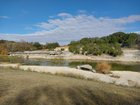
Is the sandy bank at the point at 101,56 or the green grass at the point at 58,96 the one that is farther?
the sandy bank at the point at 101,56

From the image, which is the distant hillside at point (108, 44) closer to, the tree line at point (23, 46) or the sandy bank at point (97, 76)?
the tree line at point (23, 46)

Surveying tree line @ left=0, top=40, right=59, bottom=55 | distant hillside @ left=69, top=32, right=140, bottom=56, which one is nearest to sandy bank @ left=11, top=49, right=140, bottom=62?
distant hillside @ left=69, top=32, right=140, bottom=56

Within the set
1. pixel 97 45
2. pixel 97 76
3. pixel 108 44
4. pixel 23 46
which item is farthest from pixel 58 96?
pixel 23 46

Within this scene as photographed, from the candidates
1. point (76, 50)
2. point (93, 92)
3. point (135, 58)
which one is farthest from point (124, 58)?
point (93, 92)

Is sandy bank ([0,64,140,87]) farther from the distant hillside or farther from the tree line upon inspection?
the tree line

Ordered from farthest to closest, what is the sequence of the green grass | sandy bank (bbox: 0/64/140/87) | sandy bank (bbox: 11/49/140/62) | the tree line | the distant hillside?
the tree line
the distant hillside
sandy bank (bbox: 11/49/140/62)
sandy bank (bbox: 0/64/140/87)
the green grass

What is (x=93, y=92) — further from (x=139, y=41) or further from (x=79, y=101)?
(x=139, y=41)

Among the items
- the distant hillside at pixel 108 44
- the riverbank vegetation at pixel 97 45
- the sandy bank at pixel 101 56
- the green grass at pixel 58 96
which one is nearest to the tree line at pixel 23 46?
the riverbank vegetation at pixel 97 45

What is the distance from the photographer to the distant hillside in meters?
85.2

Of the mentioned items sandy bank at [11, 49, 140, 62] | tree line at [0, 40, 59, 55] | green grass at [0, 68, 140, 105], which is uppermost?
tree line at [0, 40, 59, 55]

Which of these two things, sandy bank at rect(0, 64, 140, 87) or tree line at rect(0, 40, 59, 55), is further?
tree line at rect(0, 40, 59, 55)

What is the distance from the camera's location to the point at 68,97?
838 centimetres

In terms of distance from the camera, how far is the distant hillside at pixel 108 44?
8525cm

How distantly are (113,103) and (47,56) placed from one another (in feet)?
260
